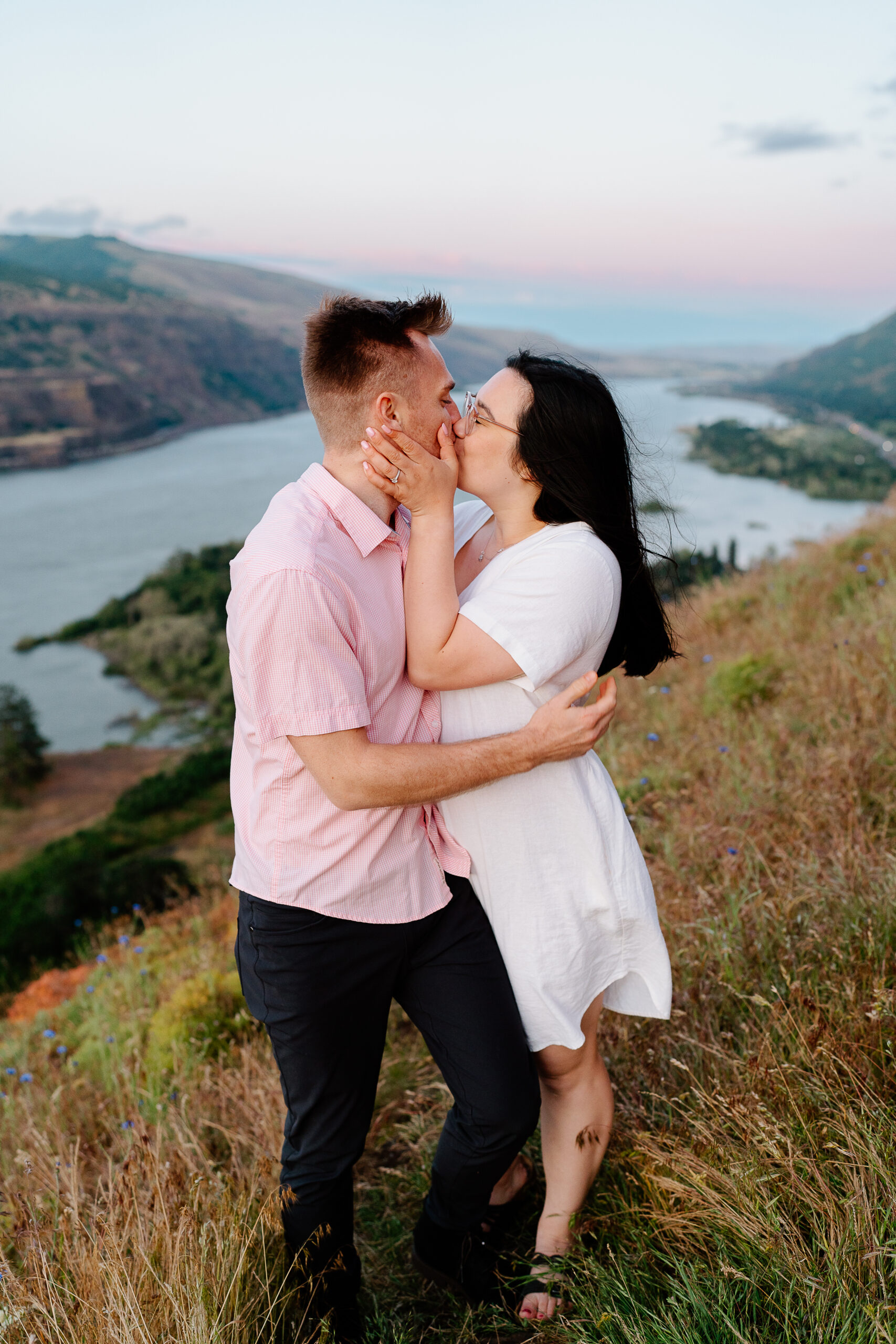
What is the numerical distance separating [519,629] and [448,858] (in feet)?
1.96

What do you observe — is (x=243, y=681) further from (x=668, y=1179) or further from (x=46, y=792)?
(x=46, y=792)

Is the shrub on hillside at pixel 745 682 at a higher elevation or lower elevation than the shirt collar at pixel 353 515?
lower

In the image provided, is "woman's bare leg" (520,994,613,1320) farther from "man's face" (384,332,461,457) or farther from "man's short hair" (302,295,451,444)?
"man's short hair" (302,295,451,444)

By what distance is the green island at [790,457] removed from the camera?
3719 cm

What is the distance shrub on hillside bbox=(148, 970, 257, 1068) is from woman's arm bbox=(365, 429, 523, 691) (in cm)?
233

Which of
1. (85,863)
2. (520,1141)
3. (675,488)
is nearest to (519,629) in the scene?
(675,488)

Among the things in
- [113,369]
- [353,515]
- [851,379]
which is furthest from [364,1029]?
[113,369]

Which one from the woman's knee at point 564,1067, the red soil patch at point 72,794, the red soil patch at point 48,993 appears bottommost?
the red soil patch at point 72,794

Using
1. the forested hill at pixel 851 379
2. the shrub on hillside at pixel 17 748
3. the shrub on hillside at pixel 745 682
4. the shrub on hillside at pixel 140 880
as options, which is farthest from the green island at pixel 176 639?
the shrub on hillside at pixel 745 682

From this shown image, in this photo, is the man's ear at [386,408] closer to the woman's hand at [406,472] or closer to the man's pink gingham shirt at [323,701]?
the woman's hand at [406,472]

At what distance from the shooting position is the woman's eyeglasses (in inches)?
77.8

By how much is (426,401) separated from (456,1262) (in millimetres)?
2158

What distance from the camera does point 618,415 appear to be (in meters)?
1.96

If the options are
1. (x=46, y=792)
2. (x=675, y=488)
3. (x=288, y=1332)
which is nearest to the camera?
(x=288, y=1332)
